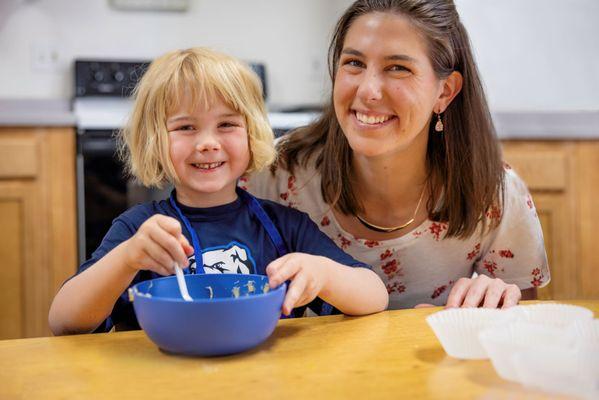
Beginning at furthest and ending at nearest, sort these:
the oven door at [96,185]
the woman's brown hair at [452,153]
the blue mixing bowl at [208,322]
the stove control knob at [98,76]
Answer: the stove control knob at [98,76] → the oven door at [96,185] → the woman's brown hair at [452,153] → the blue mixing bowl at [208,322]

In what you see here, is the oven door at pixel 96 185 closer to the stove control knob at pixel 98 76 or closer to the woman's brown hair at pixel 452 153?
the stove control knob at pixel 98 76

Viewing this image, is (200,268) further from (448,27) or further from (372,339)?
(448,27)

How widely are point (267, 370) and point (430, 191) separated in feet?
3.00

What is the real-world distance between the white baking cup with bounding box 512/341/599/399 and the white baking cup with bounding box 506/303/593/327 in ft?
0.43

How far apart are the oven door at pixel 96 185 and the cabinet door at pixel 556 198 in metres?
1.31

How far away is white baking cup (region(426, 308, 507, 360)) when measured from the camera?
811mm

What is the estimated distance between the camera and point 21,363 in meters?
0.82

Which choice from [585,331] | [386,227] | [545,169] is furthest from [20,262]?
[585,331]

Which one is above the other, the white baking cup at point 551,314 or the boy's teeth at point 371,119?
the boy's teeth at point 371,119

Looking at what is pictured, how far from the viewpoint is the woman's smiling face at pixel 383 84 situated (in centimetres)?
139

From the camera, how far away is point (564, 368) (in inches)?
26.7

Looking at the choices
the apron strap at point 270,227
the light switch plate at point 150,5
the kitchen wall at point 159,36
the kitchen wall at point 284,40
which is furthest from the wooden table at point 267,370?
the light switch plate at point 150,5

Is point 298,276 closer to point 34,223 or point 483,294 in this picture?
point 483,294

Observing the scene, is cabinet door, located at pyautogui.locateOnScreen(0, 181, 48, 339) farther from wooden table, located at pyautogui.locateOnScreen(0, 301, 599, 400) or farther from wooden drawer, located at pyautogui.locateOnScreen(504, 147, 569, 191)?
wooden table, located at pyautogui.locateOnScreen(0, 301, 599, 400)
